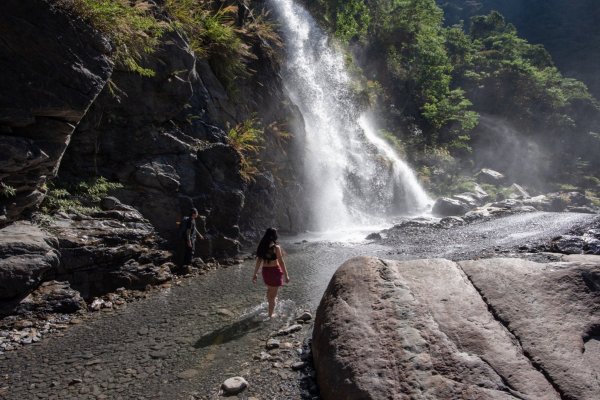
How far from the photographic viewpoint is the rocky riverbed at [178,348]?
15.2 feet

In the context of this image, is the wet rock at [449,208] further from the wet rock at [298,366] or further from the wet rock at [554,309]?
the wet rock at [298,366]

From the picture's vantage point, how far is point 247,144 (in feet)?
45.0

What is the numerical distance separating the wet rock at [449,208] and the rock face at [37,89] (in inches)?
898

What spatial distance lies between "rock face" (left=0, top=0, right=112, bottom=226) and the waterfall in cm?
1213

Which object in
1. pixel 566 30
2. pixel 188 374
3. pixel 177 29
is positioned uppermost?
pixel 566 30

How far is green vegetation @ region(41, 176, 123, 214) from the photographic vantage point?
7.83m

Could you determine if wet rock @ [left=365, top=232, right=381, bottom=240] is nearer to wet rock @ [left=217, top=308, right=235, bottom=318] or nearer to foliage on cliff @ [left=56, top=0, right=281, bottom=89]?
foliage on cliff @ [left=56, top=0, right=281, bottom=89]

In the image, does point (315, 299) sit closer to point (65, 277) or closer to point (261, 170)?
point (65, 277)

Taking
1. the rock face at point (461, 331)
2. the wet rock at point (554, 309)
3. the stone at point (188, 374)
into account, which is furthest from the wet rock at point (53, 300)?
the wet rock at point (554, 309)

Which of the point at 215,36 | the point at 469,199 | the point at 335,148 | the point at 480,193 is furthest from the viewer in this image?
the point at 480,193

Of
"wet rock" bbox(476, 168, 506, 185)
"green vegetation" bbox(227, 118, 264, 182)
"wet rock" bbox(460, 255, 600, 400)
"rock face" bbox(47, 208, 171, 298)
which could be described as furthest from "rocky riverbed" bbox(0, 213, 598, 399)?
"wet rock" bbox(476, 168, 506, 185)

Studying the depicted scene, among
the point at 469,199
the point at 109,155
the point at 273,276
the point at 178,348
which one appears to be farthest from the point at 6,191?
the point at 469,199

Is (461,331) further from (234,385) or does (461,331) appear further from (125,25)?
(125,25)

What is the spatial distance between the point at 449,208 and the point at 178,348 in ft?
75.9
